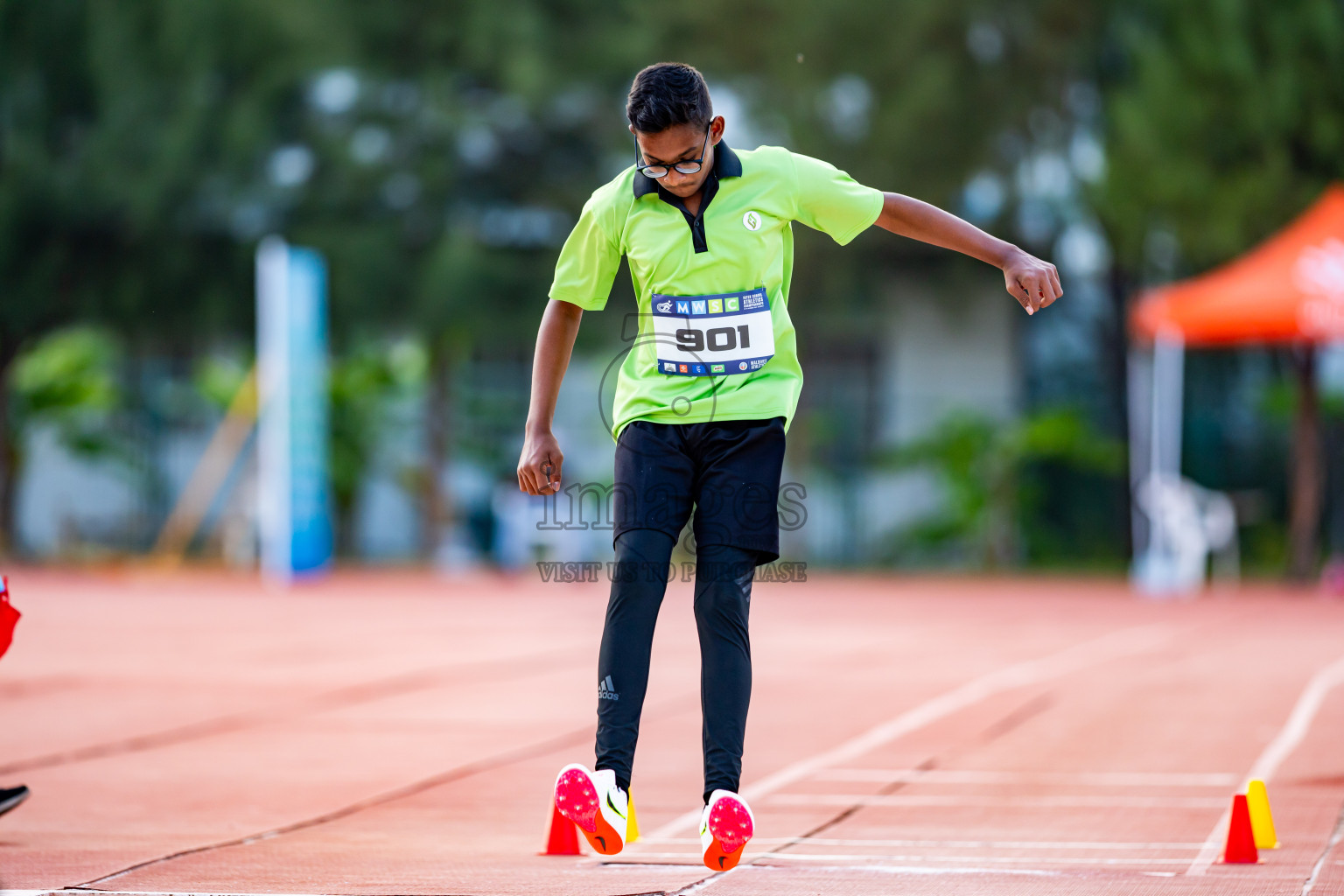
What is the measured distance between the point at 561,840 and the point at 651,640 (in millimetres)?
799

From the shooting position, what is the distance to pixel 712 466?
3672 mm

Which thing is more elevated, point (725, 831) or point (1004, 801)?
point (725, 831)

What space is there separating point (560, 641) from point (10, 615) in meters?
7.31

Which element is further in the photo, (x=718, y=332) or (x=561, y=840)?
(x=561, y=840)

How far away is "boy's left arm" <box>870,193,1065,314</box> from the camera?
11.9 ft

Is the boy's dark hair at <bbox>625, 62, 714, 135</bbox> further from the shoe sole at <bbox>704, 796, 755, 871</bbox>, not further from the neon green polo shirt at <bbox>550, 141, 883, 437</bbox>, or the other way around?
the shoe sole at <bbox>704, 796, 755, 871</bbox>

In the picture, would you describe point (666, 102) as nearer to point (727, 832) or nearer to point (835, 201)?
point (835, 201)

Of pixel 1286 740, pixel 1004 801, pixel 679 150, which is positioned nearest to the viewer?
pixel 679 150

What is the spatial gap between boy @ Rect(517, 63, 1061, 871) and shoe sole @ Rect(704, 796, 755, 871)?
0.14 meters

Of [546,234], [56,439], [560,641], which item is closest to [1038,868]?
[560,641]

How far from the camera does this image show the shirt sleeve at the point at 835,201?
3727 millimetres

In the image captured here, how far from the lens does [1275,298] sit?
14.3 meters

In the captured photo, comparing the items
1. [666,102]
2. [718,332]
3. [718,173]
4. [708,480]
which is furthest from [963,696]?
[666,102]

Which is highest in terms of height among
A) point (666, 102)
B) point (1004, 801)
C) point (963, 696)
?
point (666, 102)
